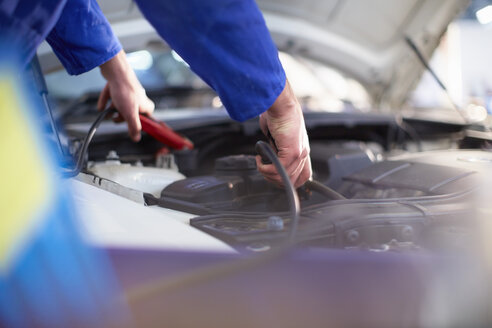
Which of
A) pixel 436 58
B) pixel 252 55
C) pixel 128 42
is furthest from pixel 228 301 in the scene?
pixel 436 58

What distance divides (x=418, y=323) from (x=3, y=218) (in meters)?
0.48

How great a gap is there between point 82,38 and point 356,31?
3.69ft

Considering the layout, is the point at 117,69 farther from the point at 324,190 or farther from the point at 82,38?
the point at 324,190

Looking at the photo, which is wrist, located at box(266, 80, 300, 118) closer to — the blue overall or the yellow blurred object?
the blue overall

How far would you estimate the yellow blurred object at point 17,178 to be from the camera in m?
0.47

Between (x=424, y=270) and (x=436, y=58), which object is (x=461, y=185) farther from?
(x=436, y=58)

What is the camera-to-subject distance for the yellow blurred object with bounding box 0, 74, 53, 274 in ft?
1.56

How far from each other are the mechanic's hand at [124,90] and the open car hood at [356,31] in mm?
336

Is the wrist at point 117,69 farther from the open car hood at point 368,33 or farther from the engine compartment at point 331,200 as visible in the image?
the open car hood at point 368,33

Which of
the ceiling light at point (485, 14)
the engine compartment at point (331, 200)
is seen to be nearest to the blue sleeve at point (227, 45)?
the engine compartment at point (331, 200)

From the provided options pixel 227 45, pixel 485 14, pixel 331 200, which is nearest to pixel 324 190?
pixel 331 200

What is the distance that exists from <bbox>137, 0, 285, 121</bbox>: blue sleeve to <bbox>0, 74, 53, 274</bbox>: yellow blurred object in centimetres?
22

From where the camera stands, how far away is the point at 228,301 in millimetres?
438

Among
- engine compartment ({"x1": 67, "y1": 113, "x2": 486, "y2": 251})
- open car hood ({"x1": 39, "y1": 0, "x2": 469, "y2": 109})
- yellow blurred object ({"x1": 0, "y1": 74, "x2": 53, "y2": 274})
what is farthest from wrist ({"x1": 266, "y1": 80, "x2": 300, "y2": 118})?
open car hood ({"x1": 39, "y1": 0, "x2": 469, "y2": 109})
